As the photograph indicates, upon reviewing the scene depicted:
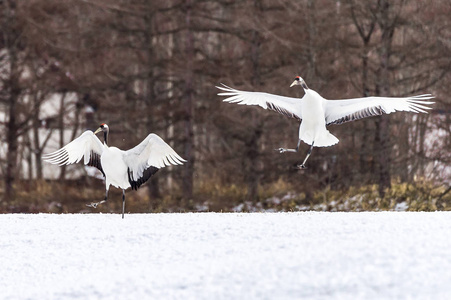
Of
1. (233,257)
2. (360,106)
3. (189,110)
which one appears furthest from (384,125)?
(233,257)


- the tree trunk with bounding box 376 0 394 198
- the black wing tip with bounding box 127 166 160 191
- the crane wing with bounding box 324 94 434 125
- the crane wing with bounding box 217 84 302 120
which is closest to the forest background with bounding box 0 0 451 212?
the tree trunk with bounding box 376 0 394 198

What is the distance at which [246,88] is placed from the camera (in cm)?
1927

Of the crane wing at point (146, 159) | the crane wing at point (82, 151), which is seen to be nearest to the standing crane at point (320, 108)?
the crane wing at point (146, 159)

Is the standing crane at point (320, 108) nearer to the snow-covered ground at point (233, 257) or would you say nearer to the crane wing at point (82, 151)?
the snow-covered ground at point (233, 257)

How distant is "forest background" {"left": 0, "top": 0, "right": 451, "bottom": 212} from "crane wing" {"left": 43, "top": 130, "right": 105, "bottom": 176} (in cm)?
813

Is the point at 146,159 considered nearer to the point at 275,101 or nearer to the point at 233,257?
the point at 275,101

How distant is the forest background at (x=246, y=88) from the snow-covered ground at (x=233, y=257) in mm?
7936

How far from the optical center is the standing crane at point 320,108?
10.5m

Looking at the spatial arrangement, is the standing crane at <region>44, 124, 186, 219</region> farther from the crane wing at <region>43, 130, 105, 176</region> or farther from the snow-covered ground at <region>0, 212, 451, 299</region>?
the snow-covered ground at <region>0, 212, 451, 299</region>

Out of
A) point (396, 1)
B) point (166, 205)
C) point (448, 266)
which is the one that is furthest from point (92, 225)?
point (396, 1)

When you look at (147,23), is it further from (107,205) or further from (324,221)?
(324,221)

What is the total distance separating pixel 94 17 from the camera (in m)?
22.3

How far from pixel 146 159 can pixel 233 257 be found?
9.65 feet

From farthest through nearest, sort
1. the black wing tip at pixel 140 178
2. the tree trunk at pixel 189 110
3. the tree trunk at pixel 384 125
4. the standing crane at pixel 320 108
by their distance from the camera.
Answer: the tree trunk at pixel 189 110 < the tree trunk at pixel 384 125 < the black wing tip at pixel 140 178 < the standing crane at pixel 320 108
